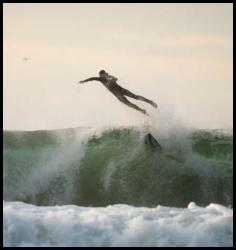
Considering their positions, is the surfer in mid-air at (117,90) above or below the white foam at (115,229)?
above

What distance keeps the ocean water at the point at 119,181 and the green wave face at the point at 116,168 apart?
0.02 m

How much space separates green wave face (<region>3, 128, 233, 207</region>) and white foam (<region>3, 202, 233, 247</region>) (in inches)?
95.4

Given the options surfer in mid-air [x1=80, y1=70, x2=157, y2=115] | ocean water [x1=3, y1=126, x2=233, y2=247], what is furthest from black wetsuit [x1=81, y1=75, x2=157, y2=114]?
ocean water [x1=3, y1=126, x2=233, y2=247]

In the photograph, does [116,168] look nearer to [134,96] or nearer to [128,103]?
[128,103]

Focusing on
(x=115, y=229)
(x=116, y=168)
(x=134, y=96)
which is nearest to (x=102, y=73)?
(x=134, y=96)

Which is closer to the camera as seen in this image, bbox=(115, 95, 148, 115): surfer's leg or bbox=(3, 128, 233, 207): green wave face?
bbox=(3, 128, 233, 207): green wave face

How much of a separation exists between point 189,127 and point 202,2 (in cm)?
255

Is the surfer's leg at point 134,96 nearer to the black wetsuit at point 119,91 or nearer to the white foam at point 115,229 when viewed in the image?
the black wetsuit at point 119,91

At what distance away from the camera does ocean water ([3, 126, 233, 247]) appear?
31.8ft

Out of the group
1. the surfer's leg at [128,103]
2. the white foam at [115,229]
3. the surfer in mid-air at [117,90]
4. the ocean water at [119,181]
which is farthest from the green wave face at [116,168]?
the white foam at [115,229]

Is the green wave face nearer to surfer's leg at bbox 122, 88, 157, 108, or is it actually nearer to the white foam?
surfer's leg at bbox 122, 88, 157, 108

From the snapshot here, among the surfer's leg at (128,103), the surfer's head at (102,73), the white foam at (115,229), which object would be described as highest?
the surfer's head at (102,73)

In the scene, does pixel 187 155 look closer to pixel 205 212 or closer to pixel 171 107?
pixel 171 107

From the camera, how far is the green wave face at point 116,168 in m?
12.4
